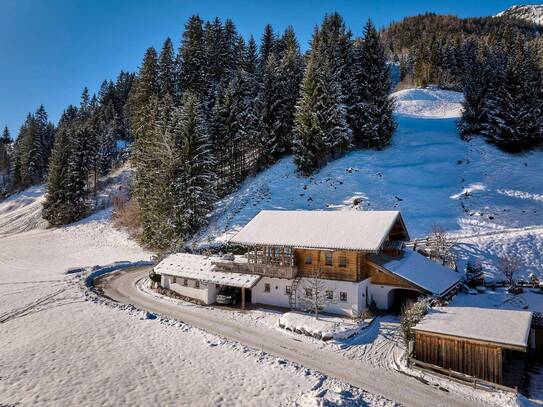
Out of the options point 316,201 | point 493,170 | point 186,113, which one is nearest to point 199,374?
point 316,201

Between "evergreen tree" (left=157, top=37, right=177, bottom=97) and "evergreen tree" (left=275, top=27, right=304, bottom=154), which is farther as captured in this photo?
"evergreen tree" (left=157, top=37, right=177, bottom=97)

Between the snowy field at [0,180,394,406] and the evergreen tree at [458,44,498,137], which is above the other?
the evergreen tree at [458,44,498,137]

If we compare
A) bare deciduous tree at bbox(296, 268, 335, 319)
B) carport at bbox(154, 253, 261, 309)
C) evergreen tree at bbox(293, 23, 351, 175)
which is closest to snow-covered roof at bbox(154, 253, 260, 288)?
carport at bbox(154, 253, 261, 309)

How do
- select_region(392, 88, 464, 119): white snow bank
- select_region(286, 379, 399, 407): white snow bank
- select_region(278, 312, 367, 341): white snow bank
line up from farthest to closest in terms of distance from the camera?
select_region(392, 88, 464, 119): white snow bank → select_region(278, 312, 367, 341): white snow bank → select_region(286, 379, 399, 407): white snow bank

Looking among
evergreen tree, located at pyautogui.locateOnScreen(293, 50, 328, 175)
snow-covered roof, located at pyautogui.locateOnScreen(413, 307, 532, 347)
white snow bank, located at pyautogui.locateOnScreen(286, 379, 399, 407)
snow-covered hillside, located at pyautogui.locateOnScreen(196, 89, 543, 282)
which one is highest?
evergreen tree, located at pyautogui.locateOnScreen(293, 50, 328, 175)

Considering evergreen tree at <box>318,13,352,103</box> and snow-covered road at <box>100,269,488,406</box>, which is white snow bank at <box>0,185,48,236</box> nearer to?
snow-covered road at <box>100,269,488,406</box>

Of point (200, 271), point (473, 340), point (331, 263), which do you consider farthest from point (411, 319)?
point (200, 271)

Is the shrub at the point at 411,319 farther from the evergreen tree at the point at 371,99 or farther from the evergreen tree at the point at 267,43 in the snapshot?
the evergreen tree at the point at 267,43

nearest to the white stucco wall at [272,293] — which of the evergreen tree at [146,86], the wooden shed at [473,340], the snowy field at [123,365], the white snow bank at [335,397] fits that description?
the snowy field at [123,365]
